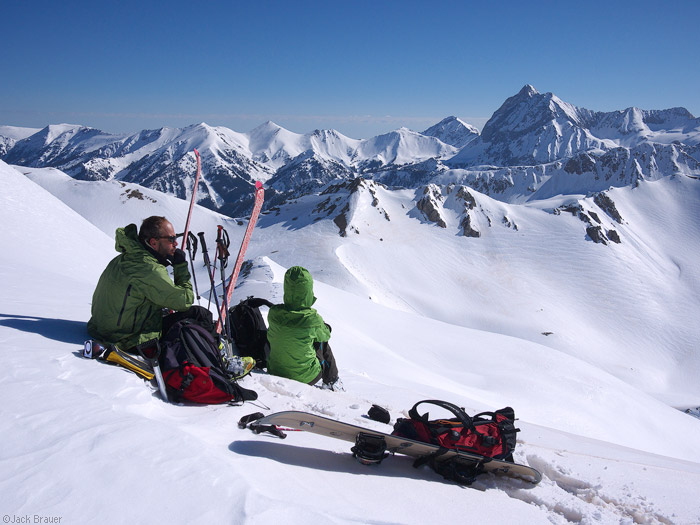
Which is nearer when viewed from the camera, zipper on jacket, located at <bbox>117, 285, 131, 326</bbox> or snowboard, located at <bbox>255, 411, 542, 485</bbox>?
snowboard, located at <bbox>255, 411, 542, 485</bbox>

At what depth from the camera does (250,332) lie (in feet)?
23.9

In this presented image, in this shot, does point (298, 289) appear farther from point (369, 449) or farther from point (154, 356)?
point (369, 449)

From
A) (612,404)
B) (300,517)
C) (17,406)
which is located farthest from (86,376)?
(612,404)

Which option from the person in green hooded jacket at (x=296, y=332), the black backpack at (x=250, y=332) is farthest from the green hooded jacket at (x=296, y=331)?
the black backpack at (x=250, y=332)

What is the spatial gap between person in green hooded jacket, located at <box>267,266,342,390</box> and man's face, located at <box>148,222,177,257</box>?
1.66 meters

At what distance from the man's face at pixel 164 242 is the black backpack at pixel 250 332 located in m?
2.30

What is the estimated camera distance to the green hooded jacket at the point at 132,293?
193 inches

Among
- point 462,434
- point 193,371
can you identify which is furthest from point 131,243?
point 462,434

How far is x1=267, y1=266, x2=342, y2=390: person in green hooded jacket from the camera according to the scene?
6016mm

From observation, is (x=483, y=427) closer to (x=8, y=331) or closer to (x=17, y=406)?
(x=17, y=406)

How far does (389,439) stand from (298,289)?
2805 millimetres

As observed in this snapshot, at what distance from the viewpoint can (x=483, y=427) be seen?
4.25m

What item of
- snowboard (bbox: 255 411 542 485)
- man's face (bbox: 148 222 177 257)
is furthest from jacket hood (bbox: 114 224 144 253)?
snowboard (bbox: 255 411 542 485)

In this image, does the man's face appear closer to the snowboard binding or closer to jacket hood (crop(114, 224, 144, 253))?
jacket hood (crop(114, 224, 144, 253))
